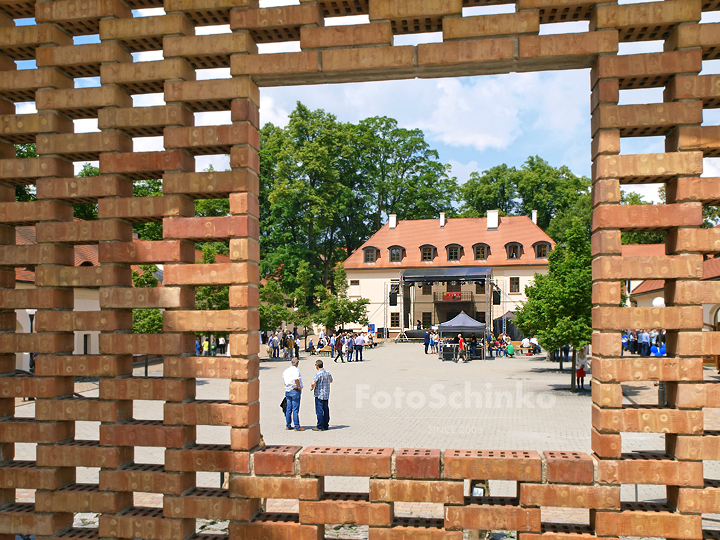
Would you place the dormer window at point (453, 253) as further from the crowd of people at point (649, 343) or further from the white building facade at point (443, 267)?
the crowd of people at point (649, 343)

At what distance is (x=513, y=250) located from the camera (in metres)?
53.0

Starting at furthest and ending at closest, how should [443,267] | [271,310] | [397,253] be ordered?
[397,253] → [443,267] → [271,310]

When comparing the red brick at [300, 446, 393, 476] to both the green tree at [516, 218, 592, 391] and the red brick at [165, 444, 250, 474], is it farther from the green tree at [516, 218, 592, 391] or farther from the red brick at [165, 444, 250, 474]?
the green tree at [516, 218, 592, 391]

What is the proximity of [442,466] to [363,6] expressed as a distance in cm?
433

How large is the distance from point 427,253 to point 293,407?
42.3 m

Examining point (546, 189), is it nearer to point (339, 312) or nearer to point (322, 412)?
point (339, 312)

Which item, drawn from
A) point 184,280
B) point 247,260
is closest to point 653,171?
point 247,260

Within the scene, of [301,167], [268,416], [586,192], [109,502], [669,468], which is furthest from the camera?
[586,192]

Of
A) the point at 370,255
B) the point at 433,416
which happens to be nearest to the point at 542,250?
the point at 370,255

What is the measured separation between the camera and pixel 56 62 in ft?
18.5

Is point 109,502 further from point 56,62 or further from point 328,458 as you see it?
A: point 56,62

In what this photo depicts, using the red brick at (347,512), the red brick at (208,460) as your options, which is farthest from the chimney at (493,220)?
the red brick at (208,460)

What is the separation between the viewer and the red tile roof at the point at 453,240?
5294cm

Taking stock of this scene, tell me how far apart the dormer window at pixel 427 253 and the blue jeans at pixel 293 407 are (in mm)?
41971
